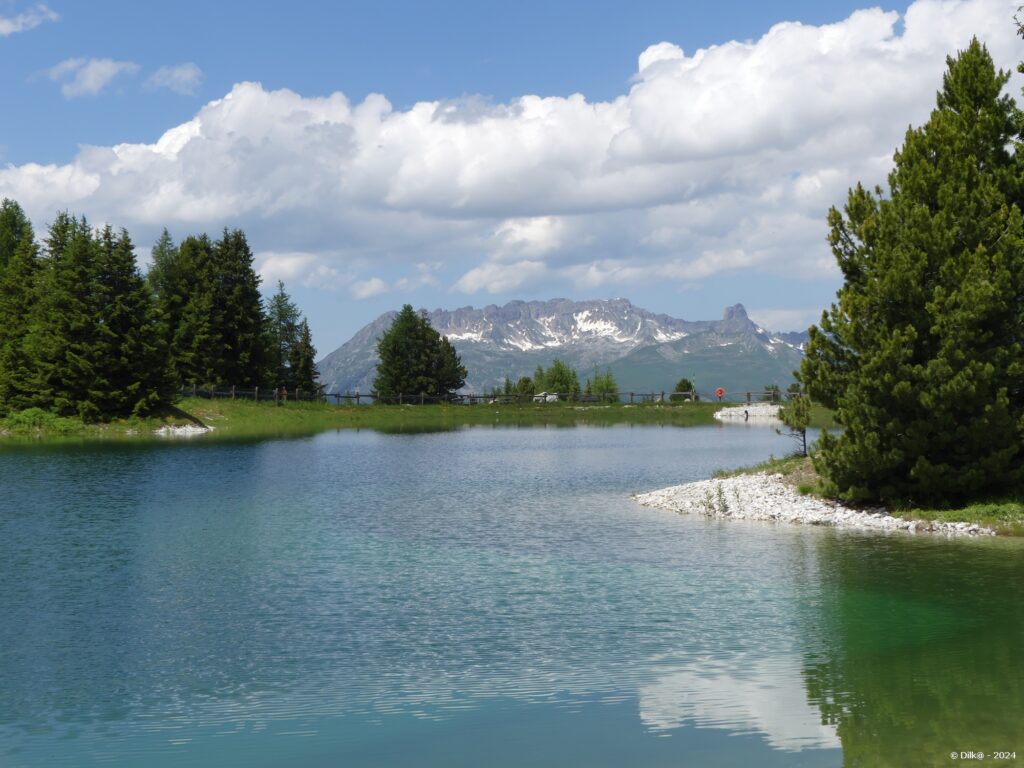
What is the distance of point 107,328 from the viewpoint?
87812mm

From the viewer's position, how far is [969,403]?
1238 inches

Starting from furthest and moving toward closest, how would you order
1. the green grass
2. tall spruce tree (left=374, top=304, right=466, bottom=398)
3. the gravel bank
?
tall spruce tree (left=374, top=304, right=466, bottom=398)
the gravel bank
the green grass

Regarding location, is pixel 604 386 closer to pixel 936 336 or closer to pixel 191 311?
pixel 191 311

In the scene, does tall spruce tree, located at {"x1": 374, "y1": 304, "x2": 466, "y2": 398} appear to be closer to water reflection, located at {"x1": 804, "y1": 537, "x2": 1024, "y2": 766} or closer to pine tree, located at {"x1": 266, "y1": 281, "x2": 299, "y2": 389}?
pine tree, located at {"x1": 266, "y1": 281, "x2": 299, "y2": 389}

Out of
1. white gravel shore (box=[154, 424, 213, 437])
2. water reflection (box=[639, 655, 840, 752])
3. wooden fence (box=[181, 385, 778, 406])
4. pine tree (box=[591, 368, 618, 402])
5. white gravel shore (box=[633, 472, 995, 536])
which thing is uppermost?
pine tree (box=[591, 368, 618, 402])

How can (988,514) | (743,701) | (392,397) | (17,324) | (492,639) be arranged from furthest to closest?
(392,397)
(17,324)
(988,514)
(492,639)
(743,701)

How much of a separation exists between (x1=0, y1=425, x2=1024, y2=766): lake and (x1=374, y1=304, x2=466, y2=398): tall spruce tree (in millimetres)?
97172

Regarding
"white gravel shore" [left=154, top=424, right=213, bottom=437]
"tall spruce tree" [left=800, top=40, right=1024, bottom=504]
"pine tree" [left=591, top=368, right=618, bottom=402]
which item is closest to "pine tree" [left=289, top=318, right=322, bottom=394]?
"white gravel shore" [left=154, top=424, right=213, bottom=437]

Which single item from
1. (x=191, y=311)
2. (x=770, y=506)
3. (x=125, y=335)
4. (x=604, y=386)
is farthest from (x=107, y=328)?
(x=604, y=386)

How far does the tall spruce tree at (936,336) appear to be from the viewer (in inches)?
1233

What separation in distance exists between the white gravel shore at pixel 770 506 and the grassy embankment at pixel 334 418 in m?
60.0

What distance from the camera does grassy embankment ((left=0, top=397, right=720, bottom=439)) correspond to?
85.4 m

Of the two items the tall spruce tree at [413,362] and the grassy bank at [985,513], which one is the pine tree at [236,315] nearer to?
the tall spruce tree at [413,362]

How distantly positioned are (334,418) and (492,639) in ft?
313
